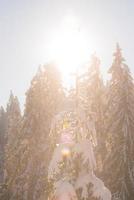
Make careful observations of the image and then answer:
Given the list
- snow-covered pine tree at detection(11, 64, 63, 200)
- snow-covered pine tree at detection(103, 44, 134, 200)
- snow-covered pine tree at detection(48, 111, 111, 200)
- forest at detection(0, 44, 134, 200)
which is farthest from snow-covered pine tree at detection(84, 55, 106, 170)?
snow-covered pine tree at detection(48, 111, 111, 200)

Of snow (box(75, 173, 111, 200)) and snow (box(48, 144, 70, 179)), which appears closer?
snow (box(75, 173, 111, 200))

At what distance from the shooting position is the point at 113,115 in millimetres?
33125

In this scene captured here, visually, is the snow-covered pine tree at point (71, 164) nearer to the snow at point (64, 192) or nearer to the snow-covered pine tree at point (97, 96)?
the snow at point (64, 192)

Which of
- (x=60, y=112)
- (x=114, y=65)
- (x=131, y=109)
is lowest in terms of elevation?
(x=60, y=112)

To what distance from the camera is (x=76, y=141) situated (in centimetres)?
850

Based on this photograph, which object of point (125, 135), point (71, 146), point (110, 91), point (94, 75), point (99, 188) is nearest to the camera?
point (99, 188)

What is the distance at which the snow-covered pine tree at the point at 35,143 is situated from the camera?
36.8m

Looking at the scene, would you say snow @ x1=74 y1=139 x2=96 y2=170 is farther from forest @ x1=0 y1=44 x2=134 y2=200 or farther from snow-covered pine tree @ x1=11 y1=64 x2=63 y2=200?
snow-covered pine tree @ x1=11 y1=64 x2=63 y2=200

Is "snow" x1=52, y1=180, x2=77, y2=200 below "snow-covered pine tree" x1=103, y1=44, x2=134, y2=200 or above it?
below

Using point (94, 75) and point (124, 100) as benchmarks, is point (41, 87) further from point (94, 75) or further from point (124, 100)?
point (124, 100)

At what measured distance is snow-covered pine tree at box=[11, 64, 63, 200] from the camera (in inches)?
1449

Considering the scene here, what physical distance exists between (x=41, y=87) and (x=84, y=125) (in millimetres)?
35734

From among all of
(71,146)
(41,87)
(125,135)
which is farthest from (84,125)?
(41,87)

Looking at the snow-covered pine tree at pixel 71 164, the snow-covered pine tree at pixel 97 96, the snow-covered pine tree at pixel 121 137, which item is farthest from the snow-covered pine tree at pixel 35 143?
the snow-covered pine tree at pixel 71 164
